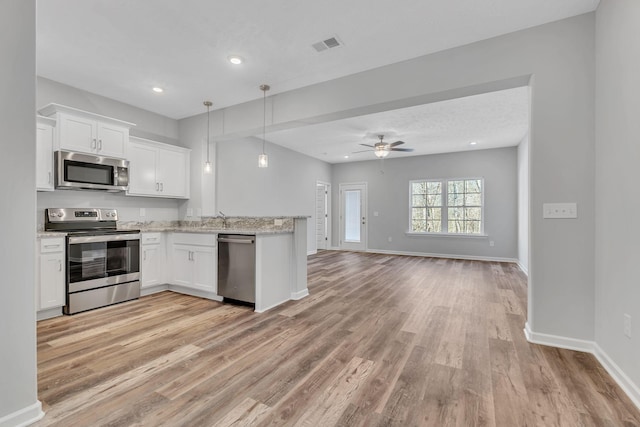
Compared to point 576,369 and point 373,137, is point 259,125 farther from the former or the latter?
point 576,369

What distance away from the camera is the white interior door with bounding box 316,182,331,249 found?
8.86 m

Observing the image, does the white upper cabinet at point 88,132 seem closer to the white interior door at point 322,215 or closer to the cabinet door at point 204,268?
the cabinet door at point 204,268

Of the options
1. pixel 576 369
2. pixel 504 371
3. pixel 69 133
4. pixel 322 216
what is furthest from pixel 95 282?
pixel 322 216

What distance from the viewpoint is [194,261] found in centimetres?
390

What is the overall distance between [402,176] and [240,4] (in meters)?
6.65

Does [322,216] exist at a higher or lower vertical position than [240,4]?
lower

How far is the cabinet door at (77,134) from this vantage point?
3281mm

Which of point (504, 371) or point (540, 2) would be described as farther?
point (540, 2)

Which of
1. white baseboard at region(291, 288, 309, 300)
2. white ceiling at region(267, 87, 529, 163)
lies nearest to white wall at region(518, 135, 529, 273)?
white ceiling at region(267, 87, 529, 163)

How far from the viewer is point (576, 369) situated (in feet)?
6.86

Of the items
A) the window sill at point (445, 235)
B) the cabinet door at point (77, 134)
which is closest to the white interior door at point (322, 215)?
the window sill at point (445, 235)

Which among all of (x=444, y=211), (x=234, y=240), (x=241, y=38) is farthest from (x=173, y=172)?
(x=444, y=211)

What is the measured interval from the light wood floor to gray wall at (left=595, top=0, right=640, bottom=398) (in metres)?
0.35

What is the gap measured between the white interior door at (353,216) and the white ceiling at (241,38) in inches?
195
